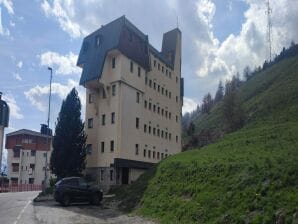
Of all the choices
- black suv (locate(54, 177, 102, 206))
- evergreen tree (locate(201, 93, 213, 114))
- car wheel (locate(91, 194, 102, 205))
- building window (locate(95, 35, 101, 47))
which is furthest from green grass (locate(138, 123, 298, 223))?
evergreen tree (locate(201, 93, 213, 114))

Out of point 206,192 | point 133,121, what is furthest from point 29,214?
point 133,121

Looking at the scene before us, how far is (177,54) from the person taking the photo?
66.8 m

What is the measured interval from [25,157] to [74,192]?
75.4 metres

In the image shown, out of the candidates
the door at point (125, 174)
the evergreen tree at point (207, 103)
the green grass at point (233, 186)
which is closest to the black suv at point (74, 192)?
the green grass at point (233, 186)

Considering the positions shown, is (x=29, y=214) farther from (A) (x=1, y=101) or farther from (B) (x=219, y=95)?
(B) (x=219, y=95)

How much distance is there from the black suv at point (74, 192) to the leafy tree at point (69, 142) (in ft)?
55.7

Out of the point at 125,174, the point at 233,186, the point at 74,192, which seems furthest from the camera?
the point at 125,174

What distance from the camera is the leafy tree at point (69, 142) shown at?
48.7m

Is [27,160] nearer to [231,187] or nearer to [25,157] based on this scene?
[25,157]

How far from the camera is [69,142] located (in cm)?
4950

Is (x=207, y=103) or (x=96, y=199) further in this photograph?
(x=207, y=103)

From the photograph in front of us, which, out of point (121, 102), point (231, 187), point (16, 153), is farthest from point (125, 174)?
point (16, 153)

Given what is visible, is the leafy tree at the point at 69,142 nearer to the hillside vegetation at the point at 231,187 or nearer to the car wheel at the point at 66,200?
the hillside vegetation at the point at 231,187

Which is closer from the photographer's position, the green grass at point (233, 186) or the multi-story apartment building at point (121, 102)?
the green grass at point (233, 186)
